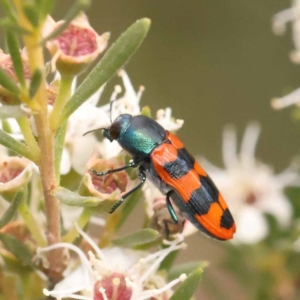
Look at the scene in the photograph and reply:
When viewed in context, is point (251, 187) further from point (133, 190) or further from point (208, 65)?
point (208, 65)

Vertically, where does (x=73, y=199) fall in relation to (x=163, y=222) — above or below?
above

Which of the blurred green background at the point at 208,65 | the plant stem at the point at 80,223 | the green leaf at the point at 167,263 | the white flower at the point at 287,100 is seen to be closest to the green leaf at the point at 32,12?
the plant stem at the point at 80,223

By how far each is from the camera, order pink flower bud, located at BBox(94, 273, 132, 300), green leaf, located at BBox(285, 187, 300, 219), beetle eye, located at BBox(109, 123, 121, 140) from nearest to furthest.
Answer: pink flower bud, located at BBox(94, 273, 132, 300), beetle eye, located at BBox(109, 123, 121, 140), green leaf, located at BBox(285, 187, 300, 219)

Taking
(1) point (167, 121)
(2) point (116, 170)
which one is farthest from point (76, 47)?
(1) point (167, 121)

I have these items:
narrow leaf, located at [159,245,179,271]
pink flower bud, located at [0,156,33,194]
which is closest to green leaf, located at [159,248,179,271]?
narrow leaf, located at [159,245,179,271]

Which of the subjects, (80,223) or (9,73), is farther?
(80,223)

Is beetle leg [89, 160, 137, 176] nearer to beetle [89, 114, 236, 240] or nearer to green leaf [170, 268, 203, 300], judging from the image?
beetle [89, 114, 236, 240]
